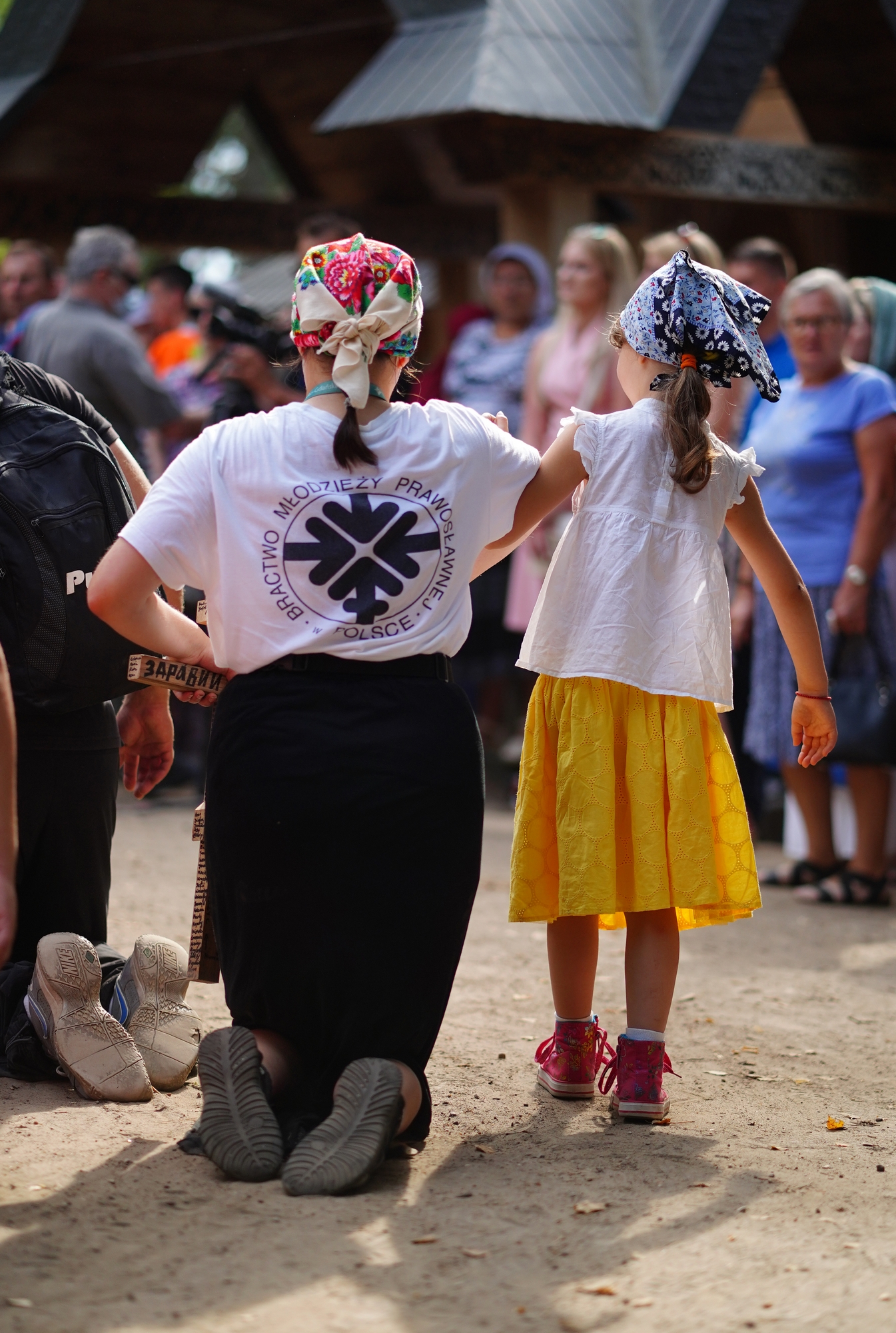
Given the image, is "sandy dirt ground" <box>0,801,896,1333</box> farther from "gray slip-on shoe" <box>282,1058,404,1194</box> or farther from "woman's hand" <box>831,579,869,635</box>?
"woman's hand" <box>831,579,869,635</box>

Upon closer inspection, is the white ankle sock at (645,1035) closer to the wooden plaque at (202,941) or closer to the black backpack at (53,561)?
the wooden plaque at (202,941)

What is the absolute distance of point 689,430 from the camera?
10.2ft

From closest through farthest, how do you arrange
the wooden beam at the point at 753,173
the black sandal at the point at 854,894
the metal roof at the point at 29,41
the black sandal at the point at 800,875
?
the black sandal at the point at 854,894 → the black sandal at the point at 800,875 → the wooden beam at the point at 753,173 → the metal roof at the point at 29,41

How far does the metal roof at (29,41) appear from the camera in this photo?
8.77m

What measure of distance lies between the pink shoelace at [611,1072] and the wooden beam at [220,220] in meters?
7.18

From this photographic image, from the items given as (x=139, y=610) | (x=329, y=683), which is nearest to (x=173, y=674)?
(x=139, y=610)

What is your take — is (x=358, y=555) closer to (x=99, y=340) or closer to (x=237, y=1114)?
(x=237, y=1114)

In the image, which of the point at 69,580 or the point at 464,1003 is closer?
the point at 69,580

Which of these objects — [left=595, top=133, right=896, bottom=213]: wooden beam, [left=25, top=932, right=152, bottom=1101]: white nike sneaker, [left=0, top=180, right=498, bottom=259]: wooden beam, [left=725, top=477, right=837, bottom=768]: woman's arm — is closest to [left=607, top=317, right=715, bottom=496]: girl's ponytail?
[left=725, top=477, right=837, bottom=768]: woman's arm

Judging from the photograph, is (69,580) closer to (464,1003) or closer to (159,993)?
(159,993)

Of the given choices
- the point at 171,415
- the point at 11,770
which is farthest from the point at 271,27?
the point at 11,770

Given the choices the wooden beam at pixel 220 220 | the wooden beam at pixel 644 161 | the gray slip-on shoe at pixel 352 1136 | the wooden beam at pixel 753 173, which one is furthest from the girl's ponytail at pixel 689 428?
the wooden beam at pixel 220 220

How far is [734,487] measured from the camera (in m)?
3.22

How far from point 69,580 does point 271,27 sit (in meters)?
7.65
